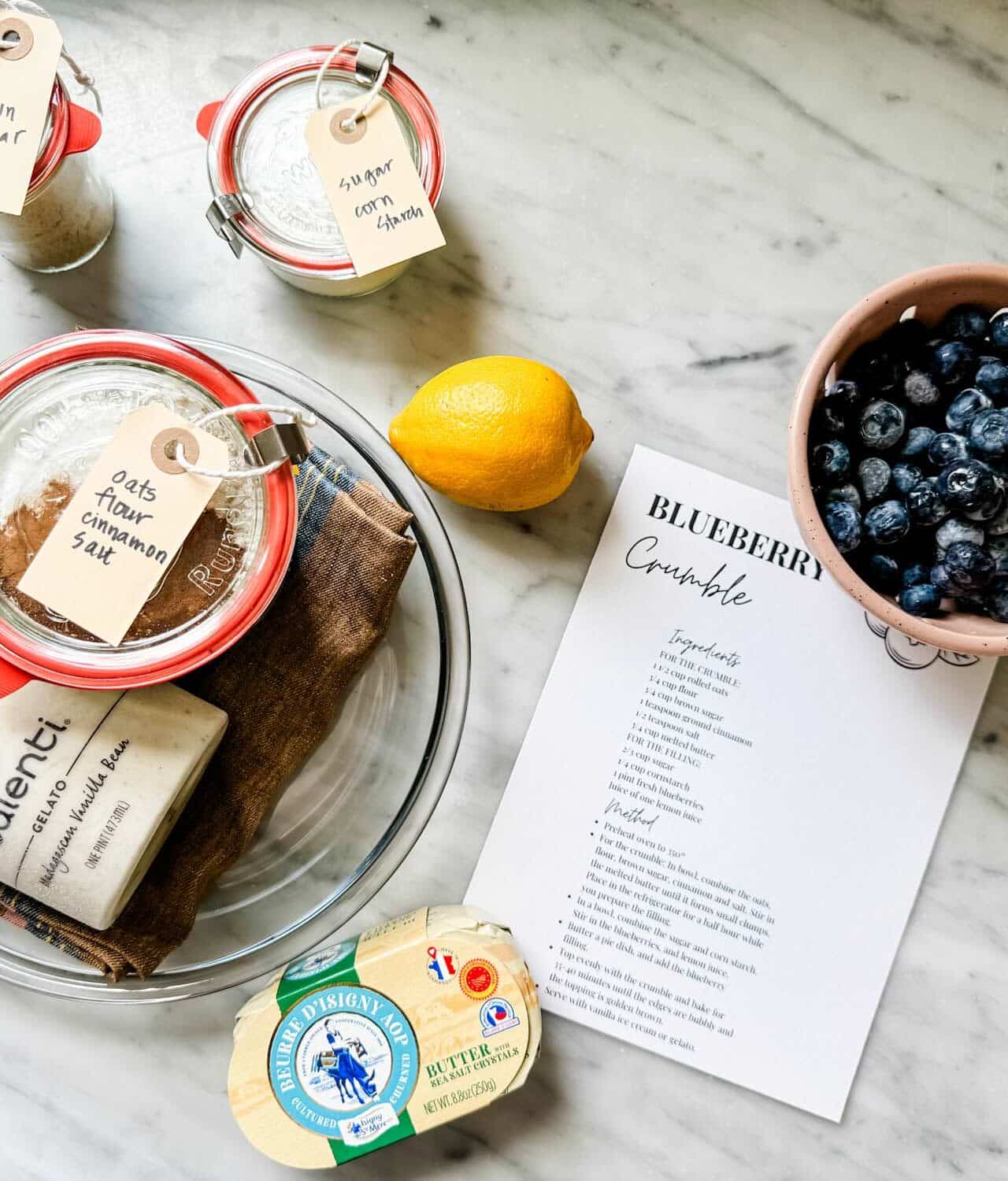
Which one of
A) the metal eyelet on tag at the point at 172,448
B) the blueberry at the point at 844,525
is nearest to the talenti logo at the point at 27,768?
the metal eyelet on tag at the point at 172,448

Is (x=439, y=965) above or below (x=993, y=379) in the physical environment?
below

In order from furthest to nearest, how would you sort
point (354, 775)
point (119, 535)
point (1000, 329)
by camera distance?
1. point (354, 775)
2. point (1000, 329)
3. point (119, 535)

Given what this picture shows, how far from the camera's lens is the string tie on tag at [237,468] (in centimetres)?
57

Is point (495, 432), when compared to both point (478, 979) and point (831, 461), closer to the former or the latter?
point (831, 461)

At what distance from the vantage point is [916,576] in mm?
672

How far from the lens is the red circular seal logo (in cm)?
70

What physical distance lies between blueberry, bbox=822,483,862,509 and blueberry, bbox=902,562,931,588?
6cm

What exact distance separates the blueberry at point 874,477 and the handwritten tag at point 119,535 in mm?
436

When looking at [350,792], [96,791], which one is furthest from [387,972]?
[96,791]

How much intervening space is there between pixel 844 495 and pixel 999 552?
0.35 ft

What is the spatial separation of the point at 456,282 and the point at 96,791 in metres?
0.47

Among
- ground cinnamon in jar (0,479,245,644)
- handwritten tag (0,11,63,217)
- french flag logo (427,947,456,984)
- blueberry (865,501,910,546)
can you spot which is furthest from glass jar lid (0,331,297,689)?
blueberry (865,501,910,546)

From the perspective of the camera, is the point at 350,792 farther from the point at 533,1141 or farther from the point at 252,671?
the point at 533,1141

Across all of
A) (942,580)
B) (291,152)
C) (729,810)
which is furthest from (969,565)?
(291,152)
